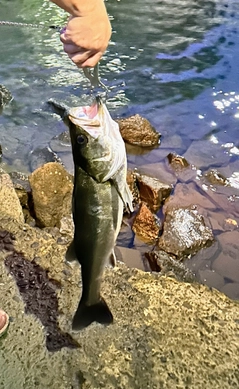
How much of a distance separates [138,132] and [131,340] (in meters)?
5.31

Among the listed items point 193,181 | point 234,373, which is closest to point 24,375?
point 234,373

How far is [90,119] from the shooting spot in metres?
2.11

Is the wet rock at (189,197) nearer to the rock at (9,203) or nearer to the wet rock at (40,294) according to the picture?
the rock at (9,203)

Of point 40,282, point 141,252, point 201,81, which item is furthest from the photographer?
point 201,81

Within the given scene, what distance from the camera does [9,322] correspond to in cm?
306

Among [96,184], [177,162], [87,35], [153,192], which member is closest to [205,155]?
[177,162]

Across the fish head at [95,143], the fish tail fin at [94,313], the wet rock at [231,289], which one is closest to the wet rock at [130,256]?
the wet rock at [231,289]

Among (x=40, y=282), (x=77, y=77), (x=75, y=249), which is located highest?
(x=75, y=249)

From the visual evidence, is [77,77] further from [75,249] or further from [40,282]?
[75,249]

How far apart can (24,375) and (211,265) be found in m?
3.16

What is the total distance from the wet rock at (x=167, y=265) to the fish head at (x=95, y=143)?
2868 mm

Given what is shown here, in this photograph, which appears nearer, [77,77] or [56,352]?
[56,352]

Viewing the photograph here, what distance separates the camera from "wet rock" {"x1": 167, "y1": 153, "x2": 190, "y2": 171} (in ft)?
23.7

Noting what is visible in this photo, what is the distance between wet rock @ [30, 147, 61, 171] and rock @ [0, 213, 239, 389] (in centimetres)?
406
